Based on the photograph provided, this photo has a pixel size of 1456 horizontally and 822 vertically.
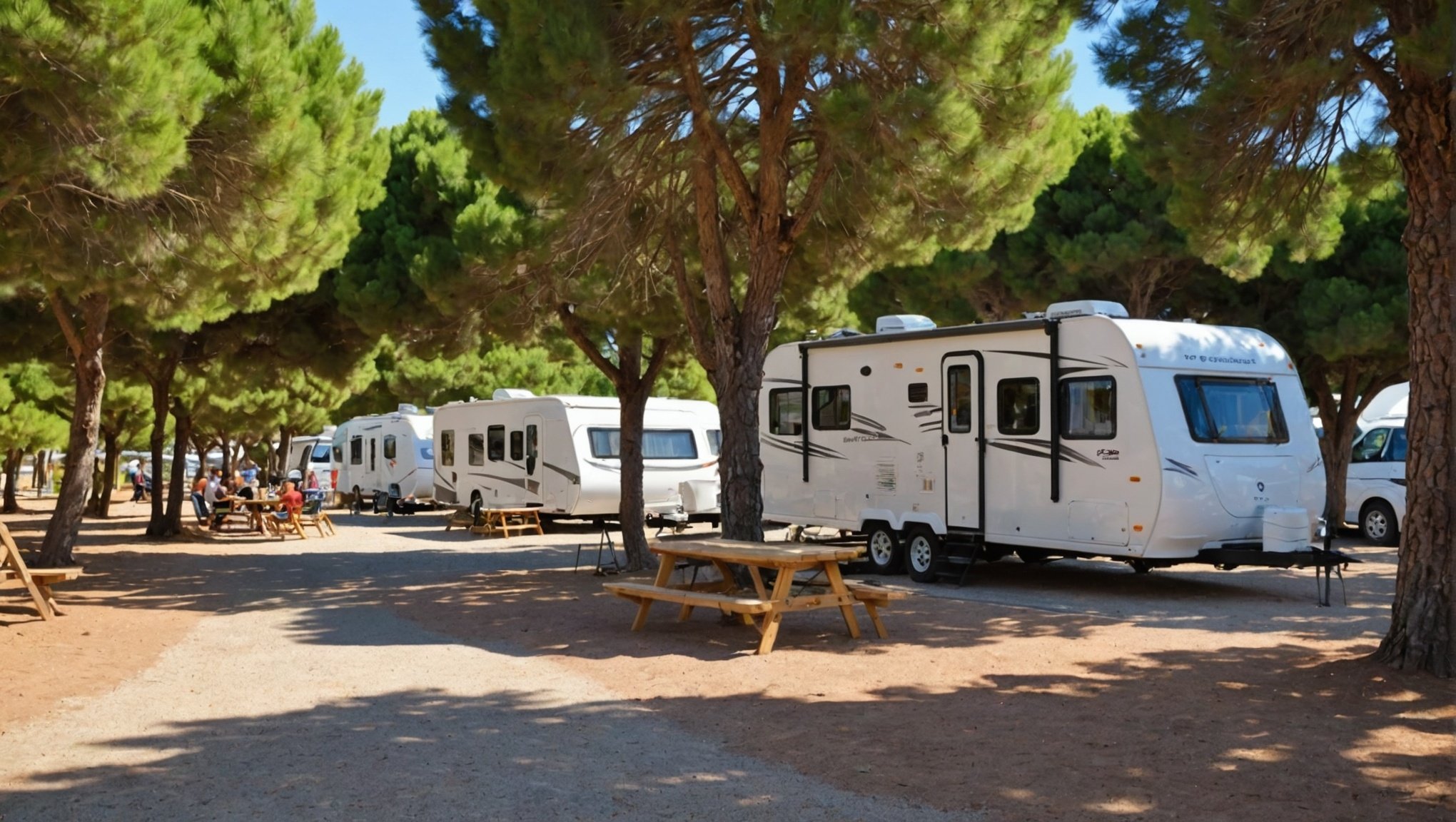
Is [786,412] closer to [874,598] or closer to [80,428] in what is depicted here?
[874,598]

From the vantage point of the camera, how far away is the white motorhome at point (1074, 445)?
10883 mm

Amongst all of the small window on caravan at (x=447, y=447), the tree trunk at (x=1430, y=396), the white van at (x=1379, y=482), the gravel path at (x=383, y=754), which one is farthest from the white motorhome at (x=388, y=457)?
the tree trunk at (x=1430, y=396)

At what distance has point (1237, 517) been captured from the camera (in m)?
11.0

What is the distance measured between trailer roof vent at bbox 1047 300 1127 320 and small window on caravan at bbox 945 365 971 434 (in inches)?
40.1

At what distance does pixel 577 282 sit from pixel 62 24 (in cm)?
653

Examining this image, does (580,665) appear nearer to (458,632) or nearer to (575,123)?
(458,632)

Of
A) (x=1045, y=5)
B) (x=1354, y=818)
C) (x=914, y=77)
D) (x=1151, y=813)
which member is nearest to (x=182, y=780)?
(x=1151, y=813)

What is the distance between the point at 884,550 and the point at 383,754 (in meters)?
8.48

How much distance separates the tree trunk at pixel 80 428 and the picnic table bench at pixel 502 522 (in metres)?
7.06

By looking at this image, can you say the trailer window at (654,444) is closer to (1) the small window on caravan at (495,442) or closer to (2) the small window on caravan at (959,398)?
(1) the small window on caravan at (495,442)

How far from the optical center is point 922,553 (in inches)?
507

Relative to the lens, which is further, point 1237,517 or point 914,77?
point 1237,517

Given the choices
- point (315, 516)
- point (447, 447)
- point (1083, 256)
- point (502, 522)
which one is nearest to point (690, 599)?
point (1083, 256)

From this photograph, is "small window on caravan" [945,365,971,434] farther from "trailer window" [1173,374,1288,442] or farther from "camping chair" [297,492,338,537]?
"camping chair" [297,492,338,537]
